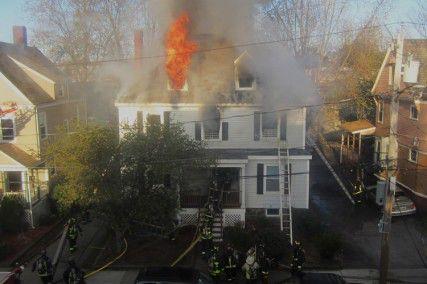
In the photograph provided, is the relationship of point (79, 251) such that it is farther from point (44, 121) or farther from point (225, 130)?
point (44, 121)

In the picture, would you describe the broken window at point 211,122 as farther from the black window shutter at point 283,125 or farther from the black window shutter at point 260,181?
the black window shutter at point 283,125

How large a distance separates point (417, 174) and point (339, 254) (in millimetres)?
7341

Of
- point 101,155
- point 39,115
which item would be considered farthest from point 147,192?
point 39,115

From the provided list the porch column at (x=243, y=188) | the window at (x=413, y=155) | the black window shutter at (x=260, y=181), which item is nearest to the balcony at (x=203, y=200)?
the porch column at (x=243, y=188)

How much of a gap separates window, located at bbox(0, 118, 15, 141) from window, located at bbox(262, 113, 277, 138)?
11.8 metres

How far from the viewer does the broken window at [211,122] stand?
64.4ft

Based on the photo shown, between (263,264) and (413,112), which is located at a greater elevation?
(413,112)

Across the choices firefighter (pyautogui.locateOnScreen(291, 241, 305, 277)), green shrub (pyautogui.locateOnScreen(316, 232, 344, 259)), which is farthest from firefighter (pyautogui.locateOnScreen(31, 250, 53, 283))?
green shrub (pyautogui.locateOnScreen(316, 232, 344, 259))

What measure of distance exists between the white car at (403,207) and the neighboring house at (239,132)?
3951 millimetres

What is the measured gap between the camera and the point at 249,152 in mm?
19172

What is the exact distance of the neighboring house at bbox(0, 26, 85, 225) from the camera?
19.3 meters

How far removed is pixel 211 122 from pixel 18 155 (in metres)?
8.90

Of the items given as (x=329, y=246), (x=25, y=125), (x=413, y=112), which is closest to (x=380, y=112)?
(x=413, y=112)

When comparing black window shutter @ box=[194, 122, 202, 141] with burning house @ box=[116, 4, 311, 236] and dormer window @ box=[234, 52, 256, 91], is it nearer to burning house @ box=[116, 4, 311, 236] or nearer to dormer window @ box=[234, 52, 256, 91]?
burning house @ box=[116, 4, 311, 236]
